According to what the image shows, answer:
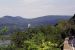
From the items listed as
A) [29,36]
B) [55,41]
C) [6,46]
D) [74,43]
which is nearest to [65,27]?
[55,41]

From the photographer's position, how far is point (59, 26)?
13617 mm

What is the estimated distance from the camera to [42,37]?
1062 centimetres

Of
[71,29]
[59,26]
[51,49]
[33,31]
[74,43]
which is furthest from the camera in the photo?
[59,26]

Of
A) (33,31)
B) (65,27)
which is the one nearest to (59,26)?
(65,27)

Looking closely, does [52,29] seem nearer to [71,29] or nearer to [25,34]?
[71,29]

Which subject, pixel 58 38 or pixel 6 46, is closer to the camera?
pixel 6 46

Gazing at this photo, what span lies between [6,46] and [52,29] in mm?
7424

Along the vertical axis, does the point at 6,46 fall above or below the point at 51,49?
above

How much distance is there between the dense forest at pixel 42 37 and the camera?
9476 millimetres

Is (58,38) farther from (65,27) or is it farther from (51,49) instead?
(51,49)

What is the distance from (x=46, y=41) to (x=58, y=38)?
45.4 inches

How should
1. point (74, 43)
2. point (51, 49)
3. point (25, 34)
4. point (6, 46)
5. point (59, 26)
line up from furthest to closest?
point (59, 26), point (25, 34), point (51, 49), point (74, 43), point (6, 46)

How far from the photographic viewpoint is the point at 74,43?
7766 mm

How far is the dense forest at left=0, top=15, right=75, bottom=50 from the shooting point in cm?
948
